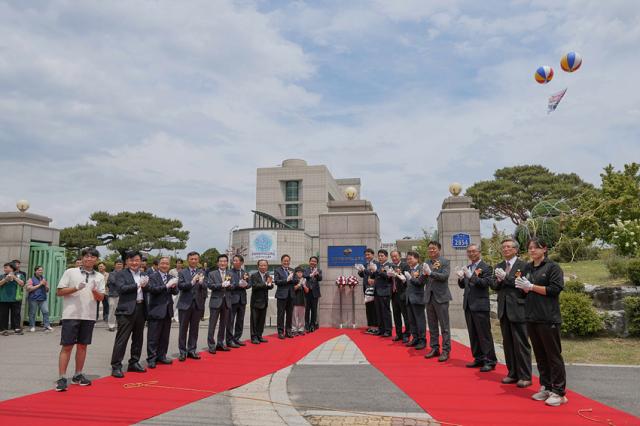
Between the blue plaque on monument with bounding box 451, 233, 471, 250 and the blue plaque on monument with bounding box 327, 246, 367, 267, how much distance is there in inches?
96.0

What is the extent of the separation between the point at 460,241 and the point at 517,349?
6.58m

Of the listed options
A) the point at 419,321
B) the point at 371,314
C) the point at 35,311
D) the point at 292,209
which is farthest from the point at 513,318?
the point at 292,209

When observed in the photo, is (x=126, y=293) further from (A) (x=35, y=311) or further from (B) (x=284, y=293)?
(A) (x=35, y=311)

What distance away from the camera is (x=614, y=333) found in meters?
9.13

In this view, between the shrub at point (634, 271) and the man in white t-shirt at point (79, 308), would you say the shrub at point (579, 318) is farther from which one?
A: the man in white t-shirt at point (79, 308)

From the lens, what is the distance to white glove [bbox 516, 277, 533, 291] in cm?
509

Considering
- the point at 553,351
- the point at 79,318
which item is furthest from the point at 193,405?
the point at 553,351

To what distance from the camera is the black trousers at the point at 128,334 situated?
252 inches

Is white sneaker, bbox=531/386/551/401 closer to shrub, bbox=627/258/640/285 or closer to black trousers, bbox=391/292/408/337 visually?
black trousers, bbox=391/292/408/337

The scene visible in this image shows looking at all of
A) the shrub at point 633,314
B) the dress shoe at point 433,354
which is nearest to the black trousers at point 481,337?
the dress shoe at point 433,354

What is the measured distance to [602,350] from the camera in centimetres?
826

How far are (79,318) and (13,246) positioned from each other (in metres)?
9.05

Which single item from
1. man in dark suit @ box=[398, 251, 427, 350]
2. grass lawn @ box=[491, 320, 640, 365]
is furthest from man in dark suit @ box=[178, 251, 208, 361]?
grass lawn @ box=[491, 320, 640, 365]

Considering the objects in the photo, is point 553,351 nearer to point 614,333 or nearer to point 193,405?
point 193,405
